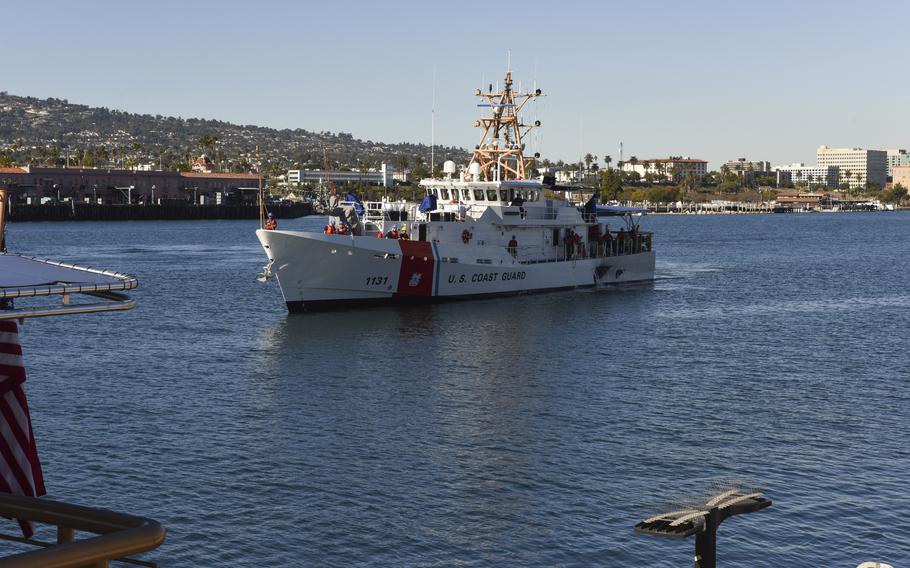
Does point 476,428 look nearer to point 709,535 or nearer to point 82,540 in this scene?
point 709,535

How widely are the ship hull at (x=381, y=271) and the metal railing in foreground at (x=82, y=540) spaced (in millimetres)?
38535

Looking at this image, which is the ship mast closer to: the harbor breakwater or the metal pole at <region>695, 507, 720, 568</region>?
the metal pole at <region>695, 507, 720, 568</region>

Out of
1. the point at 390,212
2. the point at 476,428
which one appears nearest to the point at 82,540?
the point at 476,428

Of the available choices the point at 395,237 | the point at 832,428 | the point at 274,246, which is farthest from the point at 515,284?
the point at 832,428

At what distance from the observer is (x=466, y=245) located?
50.3 meters

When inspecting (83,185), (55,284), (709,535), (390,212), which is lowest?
(709,535)

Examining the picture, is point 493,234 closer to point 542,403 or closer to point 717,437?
point 542,403

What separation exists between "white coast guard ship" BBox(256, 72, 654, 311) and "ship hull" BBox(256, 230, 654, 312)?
5 centimetres

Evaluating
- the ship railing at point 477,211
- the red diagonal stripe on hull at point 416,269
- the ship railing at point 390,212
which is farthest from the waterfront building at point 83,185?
the red diagonal stripe on hull at point 416,269

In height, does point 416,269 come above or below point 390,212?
below

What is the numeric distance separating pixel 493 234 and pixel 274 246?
40.4ft

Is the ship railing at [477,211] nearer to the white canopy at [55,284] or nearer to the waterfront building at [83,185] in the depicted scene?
the white canopy at [55,284]

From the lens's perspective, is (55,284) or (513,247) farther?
(513,247)

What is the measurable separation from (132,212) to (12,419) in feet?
579
